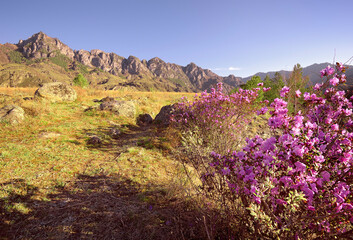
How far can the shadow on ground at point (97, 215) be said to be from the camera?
2539mm

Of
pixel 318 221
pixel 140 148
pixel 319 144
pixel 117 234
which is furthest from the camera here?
pixel 140 148

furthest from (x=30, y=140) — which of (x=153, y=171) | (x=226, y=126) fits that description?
(x=226, y=126)

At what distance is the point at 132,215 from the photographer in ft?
9.69

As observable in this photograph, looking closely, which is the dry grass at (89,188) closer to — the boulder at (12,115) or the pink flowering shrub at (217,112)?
the boulder at (12,115)

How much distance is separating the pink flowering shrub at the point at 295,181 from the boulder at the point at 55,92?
42.3ft

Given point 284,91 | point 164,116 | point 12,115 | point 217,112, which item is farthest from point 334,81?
point 12,115

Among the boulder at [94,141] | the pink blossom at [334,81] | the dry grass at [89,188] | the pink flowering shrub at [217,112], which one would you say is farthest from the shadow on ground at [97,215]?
the pink flowering shrub at [217,112]

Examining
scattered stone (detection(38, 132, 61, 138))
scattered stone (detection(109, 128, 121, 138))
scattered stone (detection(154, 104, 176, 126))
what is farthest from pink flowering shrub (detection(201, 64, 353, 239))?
scattered stone (detection(154, 104, 176, 126))

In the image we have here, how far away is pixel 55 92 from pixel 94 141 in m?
7.75

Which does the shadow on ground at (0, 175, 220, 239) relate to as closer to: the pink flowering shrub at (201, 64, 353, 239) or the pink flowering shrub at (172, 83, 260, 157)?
the pink flowering shrub at (201, 64, 353, 239)

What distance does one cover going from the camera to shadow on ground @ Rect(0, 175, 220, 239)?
2.54 m

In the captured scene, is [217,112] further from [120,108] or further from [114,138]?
[120,108]

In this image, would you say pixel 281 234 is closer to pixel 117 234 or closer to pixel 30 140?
pixel 117 234

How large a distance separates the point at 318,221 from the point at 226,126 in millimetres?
4965
